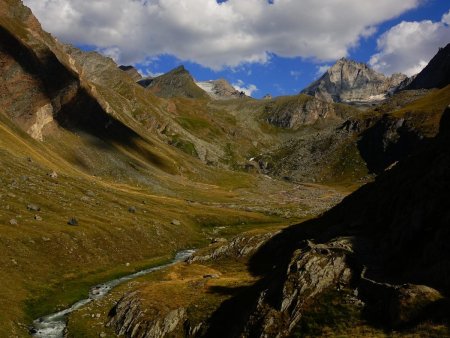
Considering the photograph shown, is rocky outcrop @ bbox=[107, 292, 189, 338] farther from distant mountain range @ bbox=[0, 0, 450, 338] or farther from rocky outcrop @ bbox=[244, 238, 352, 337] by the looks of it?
rocky outcrop @ bbox=[244, 238, 352, 337]

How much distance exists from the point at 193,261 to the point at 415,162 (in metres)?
Result: 48.3

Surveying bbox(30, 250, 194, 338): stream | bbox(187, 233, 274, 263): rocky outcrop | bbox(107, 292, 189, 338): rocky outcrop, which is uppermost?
bbox(187, 233, 274, 263): rocky outcrop

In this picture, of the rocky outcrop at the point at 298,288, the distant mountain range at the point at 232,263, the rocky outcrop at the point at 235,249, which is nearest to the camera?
the distant mountain range at the point at 232,263

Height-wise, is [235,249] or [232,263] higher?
[235,249]

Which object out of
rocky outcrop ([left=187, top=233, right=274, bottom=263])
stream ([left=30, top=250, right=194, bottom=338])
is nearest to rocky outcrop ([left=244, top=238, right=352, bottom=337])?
stream ([left=30, top=250, right=194, bottom=338])

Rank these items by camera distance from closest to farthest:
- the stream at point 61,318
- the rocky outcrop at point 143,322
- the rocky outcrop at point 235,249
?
the rocky outcrop at point 143,322
the stream at point 61,318
the rocky outcrop at point 235,249

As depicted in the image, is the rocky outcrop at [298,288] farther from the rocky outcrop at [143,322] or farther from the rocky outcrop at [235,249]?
the rocky outcrop at [235,249]

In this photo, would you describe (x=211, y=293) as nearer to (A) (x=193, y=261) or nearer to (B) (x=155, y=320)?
(B) (x=155, y=320)

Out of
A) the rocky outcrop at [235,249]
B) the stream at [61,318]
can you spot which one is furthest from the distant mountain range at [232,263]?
the stream at [61,318]

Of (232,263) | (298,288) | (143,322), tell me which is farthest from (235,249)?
(298,288)

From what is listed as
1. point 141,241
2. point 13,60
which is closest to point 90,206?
point 141,241

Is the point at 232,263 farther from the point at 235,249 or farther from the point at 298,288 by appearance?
the point at 298,288

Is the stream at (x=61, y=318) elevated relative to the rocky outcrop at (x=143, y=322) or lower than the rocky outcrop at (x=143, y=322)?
lower

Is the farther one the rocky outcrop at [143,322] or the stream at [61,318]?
the stream at [61,318]
